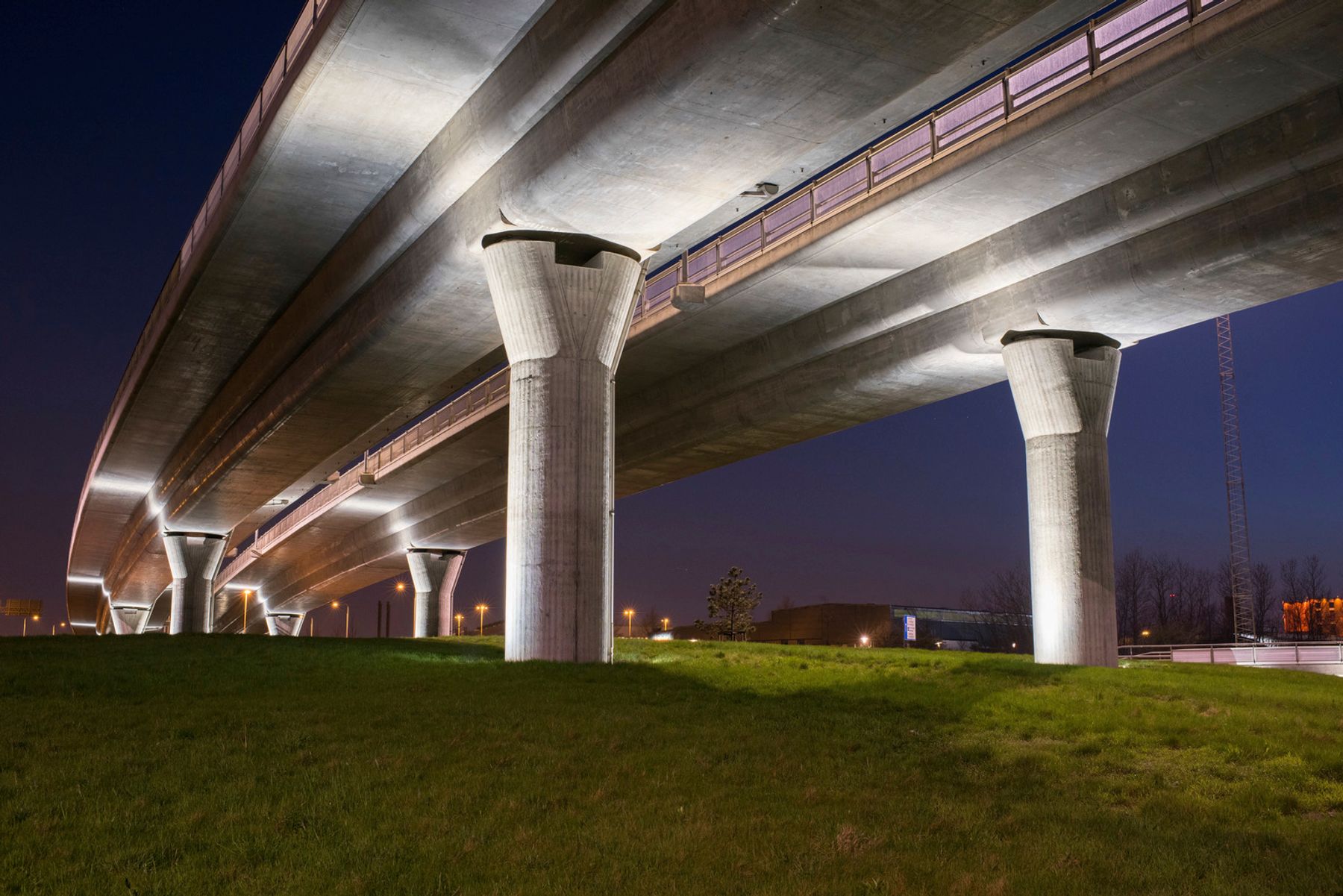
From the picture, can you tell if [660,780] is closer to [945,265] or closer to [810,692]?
[810,692]

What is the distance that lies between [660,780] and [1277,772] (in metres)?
5.98

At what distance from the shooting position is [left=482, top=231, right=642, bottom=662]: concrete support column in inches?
828

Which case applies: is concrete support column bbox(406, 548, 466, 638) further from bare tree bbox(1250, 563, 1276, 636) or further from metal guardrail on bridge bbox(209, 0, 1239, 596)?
bare tree bbox(1250, 563, 1276, 636)

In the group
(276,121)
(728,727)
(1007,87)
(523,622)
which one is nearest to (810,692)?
(728,727)

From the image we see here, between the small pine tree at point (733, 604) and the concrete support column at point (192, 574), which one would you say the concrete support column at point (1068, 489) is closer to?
the concrete support column at point (192, 574)

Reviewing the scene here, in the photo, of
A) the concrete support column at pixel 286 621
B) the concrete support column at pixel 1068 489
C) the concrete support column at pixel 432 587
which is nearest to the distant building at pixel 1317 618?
the concrete support column at pixel 432 587

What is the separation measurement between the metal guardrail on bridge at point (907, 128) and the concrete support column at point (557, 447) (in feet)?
18.7

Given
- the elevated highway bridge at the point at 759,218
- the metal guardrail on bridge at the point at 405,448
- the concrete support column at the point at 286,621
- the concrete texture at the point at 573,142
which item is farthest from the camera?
the concrete support column at the point at 286,621

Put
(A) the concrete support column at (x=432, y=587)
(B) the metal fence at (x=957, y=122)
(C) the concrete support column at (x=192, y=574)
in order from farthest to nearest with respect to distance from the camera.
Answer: (A) the concrete support column at (x=432, y=587), (C) the concrete support column at (x=192, y=574), (B) the metal fence at (x=957, y=122)

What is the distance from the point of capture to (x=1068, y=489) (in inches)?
1015

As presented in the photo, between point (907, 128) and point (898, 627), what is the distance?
85.9m

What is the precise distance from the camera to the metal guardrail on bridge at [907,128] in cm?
1880

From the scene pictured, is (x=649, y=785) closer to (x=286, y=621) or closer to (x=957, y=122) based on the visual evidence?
(x=957, y=122)

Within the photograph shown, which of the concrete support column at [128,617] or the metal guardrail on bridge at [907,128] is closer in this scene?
the metal guardrail on bridge at [907,128]
